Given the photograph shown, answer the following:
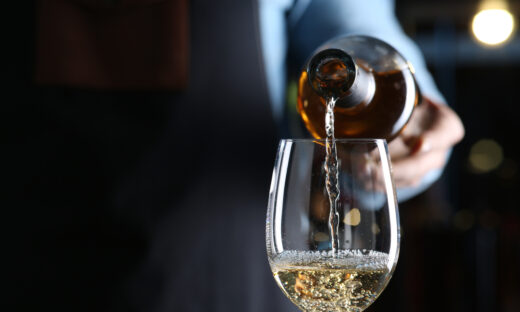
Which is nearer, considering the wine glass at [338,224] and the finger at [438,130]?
the wine glass at [338,224]

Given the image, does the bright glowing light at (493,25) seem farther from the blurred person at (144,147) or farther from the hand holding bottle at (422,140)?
the hand holding bottle at (422,140)

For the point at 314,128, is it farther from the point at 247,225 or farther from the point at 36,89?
the point at 36,89

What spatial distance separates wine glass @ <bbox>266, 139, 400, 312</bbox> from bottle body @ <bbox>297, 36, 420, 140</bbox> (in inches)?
4.1

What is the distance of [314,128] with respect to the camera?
0.77 meters

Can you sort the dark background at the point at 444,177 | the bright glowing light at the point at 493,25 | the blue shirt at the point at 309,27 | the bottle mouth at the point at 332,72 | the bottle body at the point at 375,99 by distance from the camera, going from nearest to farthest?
1. the bottle mouth at the point at 332,72
2. the bottle body at the point at 375,99
3. the blue shirt at the point at 309,27
4. the dark background at the point at 444,177
5. the bright glowing light at the point at 493,25

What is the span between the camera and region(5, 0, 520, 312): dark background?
1167mm

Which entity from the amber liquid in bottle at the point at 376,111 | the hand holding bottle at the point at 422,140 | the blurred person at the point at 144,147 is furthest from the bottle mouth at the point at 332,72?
the blurred person at the point at 144,147

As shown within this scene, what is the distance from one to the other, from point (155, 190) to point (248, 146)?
0.19m

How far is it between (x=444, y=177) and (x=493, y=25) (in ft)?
8.36

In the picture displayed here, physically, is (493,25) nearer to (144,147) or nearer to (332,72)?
(144,147)

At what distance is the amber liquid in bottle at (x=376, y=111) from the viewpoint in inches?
29.4

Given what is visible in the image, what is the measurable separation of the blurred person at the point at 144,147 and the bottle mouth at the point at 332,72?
53 centimetres

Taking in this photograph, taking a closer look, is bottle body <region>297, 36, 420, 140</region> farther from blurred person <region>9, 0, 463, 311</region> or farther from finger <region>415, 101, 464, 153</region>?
blurred person <region>9, 0, 463, 311</region>

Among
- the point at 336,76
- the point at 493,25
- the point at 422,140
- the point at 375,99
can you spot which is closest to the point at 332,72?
the point at 336,76
